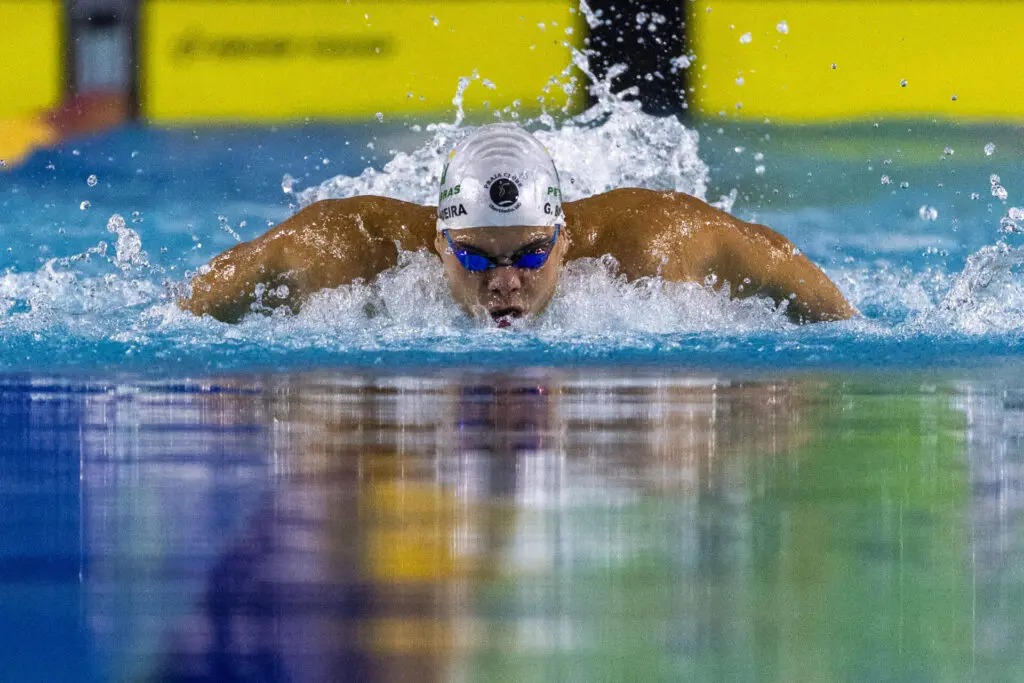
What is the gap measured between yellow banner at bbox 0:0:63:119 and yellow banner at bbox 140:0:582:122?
0.41 metres

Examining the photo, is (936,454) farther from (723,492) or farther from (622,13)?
(622,13)

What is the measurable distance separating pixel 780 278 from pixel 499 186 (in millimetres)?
819

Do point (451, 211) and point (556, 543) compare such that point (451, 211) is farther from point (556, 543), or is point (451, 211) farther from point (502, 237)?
point (556, 543)

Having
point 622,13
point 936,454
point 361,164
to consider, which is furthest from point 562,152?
point 936,454

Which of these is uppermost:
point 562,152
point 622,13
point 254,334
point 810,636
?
point 622,13

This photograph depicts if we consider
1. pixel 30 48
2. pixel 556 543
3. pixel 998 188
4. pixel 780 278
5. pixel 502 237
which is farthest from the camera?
pixel 998 188

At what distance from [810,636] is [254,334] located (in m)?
2.71

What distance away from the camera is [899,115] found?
7.09m

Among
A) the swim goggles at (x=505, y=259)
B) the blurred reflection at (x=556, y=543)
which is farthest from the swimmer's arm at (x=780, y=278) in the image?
the blurred reflection at (x=556, y=543)

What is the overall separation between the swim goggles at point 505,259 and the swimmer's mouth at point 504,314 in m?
0.10

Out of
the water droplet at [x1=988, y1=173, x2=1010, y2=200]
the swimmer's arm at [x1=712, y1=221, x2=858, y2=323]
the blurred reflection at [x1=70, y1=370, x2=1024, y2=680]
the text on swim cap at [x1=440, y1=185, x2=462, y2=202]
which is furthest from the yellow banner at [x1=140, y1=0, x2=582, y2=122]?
the blurred reflection at [x1=70, y1=370, x2=1024, y2=680]

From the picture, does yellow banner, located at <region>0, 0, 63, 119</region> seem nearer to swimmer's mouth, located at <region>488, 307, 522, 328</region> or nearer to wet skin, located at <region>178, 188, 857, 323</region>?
wet skin, located at <region>178, 188, 857, 323</region>

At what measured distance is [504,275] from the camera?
3896 mm

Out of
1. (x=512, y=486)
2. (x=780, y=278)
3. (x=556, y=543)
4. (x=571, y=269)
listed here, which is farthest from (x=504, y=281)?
(x=556, y=543)
